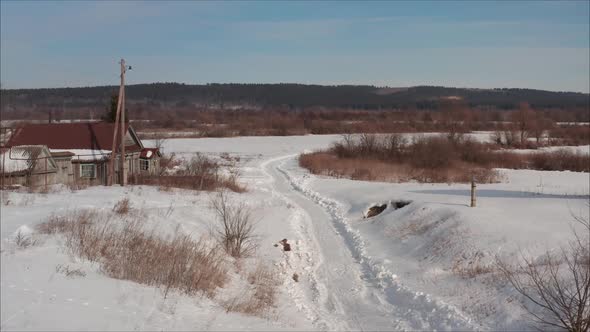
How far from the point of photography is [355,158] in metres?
47.4

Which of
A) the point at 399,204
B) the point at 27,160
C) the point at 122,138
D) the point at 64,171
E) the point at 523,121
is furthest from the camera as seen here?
the point at 523,121

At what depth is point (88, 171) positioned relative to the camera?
28.5 metres

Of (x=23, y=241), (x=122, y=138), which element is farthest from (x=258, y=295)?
(x=122, y=138)

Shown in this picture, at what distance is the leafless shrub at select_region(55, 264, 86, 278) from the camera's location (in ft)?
29.3

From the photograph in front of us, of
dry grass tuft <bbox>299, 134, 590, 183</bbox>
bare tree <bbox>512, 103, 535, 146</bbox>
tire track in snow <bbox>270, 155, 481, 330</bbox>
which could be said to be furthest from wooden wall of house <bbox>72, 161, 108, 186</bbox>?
bare tree <bbox>512, 103, 535, 146</bbox>

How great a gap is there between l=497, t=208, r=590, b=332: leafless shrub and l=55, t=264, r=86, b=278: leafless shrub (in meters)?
7.12

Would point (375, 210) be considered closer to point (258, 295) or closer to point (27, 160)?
point (258, 295)

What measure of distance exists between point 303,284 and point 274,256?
2.02m

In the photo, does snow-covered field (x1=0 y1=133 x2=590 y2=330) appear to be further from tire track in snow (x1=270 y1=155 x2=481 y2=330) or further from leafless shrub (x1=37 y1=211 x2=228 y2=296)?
leafless shrub (x1=37 y1=211 x2=228 y2=296)

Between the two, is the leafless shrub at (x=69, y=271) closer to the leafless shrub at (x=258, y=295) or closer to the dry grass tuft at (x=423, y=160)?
the leafless shrub at (x=258, y=295)

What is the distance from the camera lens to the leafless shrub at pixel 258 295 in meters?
9.33

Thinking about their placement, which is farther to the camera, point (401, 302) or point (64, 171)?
point (64, 171)

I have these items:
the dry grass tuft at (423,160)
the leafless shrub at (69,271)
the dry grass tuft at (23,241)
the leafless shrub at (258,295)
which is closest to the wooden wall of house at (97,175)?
the dry grass tuft at (23,241)

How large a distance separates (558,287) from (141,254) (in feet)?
24.2
